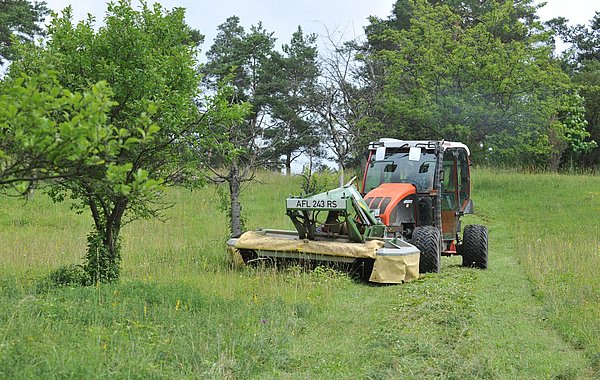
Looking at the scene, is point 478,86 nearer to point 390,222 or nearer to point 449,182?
point 449,182

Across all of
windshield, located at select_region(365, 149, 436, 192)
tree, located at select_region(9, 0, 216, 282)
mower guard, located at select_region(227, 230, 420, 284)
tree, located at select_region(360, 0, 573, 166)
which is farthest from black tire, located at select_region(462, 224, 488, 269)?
tree, located at select_region(360, 0, 573, 166)

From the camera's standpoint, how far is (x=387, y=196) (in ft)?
32.3

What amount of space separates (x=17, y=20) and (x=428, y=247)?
2411 centimetres

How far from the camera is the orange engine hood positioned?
9.62 metres

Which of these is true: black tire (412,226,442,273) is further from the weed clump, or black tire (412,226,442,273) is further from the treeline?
the treeline

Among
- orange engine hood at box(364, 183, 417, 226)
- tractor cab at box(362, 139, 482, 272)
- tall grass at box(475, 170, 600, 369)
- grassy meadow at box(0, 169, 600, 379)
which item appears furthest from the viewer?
tractor cab at box(362, 139, 482, 272)

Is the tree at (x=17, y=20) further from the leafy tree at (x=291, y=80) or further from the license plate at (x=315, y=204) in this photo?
the license plate at (x=315, y=204)

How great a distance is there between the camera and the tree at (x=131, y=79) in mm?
7199

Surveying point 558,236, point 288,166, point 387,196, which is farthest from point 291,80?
point 387,196

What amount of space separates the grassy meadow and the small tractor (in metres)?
0.30

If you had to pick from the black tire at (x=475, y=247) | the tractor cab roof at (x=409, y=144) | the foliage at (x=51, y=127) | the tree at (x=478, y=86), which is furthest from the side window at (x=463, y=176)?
the tree at (x=478, y=86)

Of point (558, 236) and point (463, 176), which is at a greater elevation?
point (463, 176)

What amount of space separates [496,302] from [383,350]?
288 centimetres

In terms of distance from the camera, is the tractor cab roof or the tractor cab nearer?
the tractor cab
